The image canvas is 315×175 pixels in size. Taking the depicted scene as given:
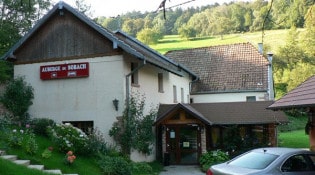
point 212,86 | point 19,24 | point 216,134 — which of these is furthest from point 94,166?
point 212,86

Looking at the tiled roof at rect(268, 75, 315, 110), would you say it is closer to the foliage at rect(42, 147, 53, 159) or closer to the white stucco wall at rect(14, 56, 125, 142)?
the foliage at rect(42, 147, 53, 159)

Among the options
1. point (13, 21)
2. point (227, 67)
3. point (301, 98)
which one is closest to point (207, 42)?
point (227, 67)

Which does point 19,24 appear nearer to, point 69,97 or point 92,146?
point 69,97

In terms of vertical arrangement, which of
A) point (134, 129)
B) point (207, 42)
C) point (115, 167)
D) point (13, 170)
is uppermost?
point (207, 42)

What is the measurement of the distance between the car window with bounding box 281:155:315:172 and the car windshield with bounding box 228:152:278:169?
30 cm

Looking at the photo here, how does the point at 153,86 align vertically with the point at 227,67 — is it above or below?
below

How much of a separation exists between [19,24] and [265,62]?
1965cm

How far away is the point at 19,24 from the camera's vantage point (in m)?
28.8

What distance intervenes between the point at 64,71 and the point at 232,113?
10152mm

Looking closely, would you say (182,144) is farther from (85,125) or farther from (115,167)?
(115,167)

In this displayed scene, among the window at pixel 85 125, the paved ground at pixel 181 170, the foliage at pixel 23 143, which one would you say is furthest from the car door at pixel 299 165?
the window at pixel 85 125

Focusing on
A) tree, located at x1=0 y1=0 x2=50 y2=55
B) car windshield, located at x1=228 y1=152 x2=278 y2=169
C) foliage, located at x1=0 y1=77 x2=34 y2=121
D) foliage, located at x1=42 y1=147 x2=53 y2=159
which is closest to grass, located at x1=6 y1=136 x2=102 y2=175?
foliage, located at x1=42 y1=147 x2=53 y2=159

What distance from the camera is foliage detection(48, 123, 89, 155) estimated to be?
616 inches

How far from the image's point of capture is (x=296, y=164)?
9016 millimetres
